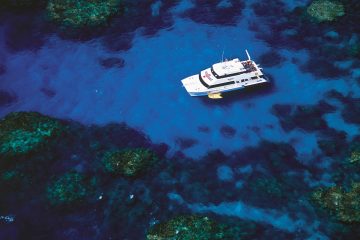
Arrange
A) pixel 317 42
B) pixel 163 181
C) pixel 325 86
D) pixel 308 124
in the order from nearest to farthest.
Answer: pixel 163 181 < pixel 308 124 < pixel 325 86 < pixel 317 42

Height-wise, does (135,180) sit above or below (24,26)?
below

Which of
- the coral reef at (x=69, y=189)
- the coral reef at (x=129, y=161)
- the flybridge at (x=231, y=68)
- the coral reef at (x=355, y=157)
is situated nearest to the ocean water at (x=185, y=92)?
the coral reef at (x=355, y=157)

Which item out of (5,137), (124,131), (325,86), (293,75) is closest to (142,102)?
(124,131)

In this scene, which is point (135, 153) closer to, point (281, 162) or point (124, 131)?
point (124, 131)

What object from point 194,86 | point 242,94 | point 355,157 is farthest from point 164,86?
point 355,157

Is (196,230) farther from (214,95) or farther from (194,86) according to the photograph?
(194,86)

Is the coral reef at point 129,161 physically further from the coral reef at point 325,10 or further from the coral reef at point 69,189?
the coral reef at point 325,10
